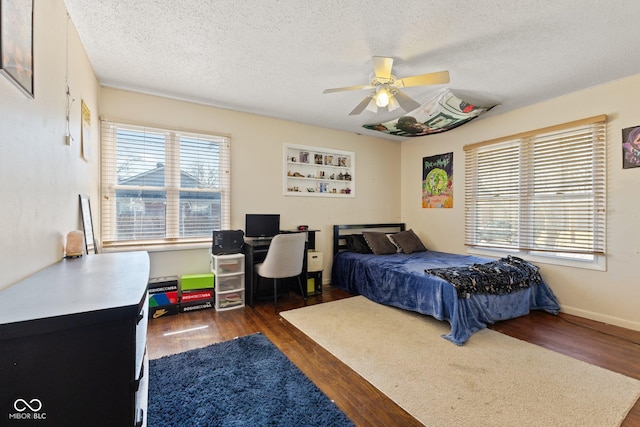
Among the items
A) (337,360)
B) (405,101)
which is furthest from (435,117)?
(337,360)

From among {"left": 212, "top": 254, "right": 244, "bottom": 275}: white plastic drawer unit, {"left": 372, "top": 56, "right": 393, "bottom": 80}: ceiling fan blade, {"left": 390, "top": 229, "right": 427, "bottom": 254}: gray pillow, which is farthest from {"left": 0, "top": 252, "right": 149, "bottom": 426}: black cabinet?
{"left": 390, "top": 229, "right": 427, "bottom": 254}: gray pillow

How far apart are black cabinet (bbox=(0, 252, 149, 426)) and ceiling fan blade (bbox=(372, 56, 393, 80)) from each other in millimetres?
2263

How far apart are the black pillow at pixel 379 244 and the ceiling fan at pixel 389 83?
79.9 inches

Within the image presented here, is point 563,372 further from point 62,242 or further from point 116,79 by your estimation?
point 116,79

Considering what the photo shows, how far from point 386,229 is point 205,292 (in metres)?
3.18

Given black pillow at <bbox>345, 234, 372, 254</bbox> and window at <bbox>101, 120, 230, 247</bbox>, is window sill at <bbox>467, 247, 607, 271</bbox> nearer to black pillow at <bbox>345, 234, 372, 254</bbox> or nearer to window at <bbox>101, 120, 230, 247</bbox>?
black pillow at <bbox>345, 234, 372, 254</bbox>

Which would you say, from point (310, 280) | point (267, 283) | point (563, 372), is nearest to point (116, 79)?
point (267, 283)

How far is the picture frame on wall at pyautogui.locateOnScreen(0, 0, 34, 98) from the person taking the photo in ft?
→ 3.30

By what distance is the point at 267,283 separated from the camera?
3.84 m

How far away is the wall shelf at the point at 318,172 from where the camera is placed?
13.6 feet

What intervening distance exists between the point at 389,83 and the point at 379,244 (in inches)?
94.8

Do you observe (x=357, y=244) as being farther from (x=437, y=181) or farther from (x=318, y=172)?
(x=437, y=181)

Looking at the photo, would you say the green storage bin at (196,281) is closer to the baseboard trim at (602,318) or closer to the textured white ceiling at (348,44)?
the textured white ceiling at (348,44)

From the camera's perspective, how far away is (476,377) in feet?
6.45
